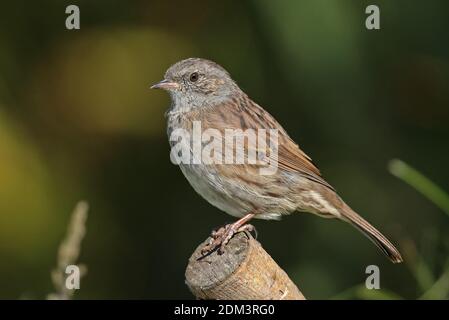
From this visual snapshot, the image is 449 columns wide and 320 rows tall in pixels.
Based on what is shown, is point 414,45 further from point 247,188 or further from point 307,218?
point 247,188

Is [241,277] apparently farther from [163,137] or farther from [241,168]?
[163,137]

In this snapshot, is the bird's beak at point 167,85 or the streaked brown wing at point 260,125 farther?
the bird's beak at point 167,85

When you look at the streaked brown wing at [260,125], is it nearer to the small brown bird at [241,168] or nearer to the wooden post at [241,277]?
the small brown bird at [241,168]

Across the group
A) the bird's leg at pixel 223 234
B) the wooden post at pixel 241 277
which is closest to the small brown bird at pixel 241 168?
the bird's leg at pixel 223 234

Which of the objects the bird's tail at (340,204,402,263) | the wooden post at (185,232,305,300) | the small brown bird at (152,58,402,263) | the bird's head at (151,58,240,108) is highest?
the bird's head at (151,58,240,108)

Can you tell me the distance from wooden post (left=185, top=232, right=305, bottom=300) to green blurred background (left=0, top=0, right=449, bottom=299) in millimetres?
2667

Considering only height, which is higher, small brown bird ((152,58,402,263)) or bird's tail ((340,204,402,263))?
small brown bird ((152,58,402,263))

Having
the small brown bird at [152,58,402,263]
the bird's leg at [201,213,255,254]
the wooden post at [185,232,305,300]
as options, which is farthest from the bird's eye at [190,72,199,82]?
the wooden post at [185,232,305,300]

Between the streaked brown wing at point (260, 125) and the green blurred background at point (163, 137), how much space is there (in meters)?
1.11

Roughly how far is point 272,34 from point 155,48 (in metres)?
0.88

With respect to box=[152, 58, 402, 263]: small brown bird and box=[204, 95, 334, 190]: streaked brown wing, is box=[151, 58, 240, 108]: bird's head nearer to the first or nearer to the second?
box=[152, 58, 402, 263]: small brown bird

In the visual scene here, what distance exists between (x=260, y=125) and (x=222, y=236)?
39.8 inches

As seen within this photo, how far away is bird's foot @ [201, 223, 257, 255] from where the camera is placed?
4133mm

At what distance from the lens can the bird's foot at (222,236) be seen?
163 inches
